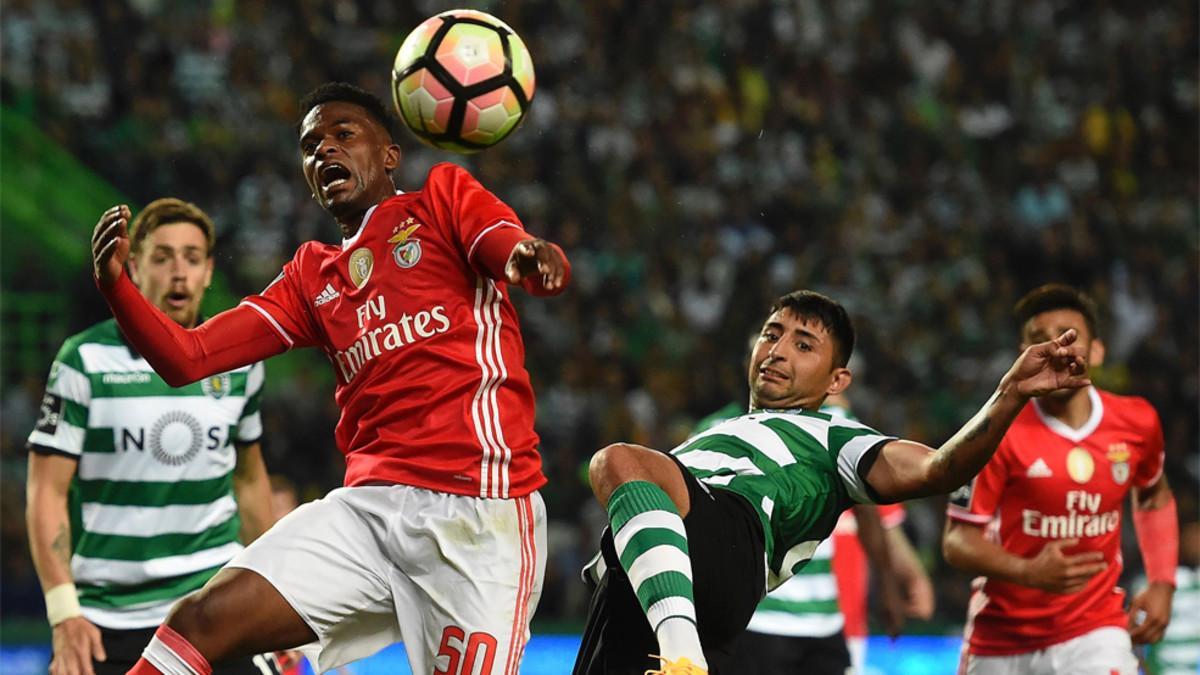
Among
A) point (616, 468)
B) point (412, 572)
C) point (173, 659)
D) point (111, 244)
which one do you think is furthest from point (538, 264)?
point (173, 659)

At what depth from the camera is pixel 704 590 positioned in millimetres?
4121

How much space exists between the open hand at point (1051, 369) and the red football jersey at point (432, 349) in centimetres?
130

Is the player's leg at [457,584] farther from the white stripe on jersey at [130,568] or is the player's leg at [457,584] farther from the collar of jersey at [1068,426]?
the collar of jersey at [1068,426]

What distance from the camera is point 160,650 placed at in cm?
383

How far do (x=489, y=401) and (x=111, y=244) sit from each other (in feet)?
3.41

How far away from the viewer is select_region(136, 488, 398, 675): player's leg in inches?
151

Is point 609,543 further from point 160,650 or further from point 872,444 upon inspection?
point 160,650

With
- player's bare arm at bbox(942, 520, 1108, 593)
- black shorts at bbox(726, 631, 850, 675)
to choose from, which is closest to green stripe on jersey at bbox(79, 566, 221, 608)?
black shorts at bbox(726, 631, 850, 675)

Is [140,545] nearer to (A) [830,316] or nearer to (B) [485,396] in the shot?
(B) [485,396]

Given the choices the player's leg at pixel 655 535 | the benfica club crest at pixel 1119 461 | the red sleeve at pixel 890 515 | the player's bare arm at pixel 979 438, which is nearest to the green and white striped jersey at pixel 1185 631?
the red sleeve at pixel 890 515

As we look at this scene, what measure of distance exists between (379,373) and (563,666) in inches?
213

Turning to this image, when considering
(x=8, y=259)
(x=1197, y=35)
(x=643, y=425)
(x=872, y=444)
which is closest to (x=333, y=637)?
(x=872, y=444)

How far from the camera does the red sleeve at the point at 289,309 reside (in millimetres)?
4359

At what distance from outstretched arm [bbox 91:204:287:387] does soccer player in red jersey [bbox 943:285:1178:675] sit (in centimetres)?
259
